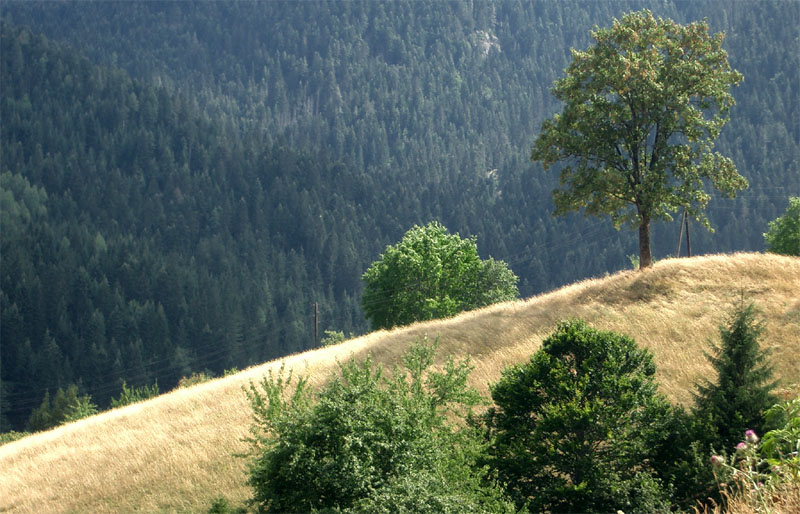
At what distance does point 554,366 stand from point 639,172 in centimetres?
2227

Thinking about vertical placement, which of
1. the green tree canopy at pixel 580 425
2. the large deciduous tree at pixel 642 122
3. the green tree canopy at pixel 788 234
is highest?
the large deciduous tree at pixel 642 122

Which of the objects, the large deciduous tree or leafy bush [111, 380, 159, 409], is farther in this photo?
leafy bush [111, 380, 159, 409]

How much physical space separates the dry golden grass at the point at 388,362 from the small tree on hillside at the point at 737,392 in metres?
7.09

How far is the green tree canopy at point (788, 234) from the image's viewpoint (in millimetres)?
70688

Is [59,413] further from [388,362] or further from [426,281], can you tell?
[388,362]

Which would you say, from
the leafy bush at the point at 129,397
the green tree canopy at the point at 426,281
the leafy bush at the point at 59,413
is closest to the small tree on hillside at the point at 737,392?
the green tree canopy at the point at 426,281

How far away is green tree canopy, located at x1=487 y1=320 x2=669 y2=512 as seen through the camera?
2373 centimetres

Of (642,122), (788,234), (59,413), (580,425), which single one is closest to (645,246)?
(642,122)

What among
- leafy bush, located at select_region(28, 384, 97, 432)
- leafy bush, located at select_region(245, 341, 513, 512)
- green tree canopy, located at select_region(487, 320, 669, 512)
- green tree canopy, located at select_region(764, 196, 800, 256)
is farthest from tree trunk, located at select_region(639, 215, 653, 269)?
leafy bush, located at select_region(28, 384, 97, 432)

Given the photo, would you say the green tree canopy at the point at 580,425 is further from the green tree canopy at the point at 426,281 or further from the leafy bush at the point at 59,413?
the leafy bush at the point at 59,413

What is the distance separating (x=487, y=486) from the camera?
2406 centimetres

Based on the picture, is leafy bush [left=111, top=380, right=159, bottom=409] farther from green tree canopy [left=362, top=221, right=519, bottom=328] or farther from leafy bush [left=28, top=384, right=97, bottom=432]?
green tree canopy [left=362, top=221, right=519, bottom=328]

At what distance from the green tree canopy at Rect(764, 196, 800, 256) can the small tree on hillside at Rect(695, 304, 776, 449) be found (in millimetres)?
51306

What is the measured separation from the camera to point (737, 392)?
925 inches
